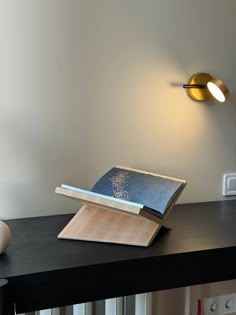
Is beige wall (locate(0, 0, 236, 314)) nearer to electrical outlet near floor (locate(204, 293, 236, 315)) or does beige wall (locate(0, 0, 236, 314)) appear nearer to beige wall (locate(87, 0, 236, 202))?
beige wall (locate(87, 0, 236, 202))

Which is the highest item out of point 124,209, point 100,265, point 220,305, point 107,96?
point 107,96

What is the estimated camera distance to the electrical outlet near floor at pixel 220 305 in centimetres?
Answer: 183

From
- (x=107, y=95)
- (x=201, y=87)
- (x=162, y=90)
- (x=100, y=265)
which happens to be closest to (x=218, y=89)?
(x=201, y=87)

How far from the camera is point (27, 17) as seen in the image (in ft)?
4.81

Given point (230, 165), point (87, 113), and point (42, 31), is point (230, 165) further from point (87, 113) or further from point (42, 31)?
point (42, 31)

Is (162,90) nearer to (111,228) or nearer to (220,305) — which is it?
(111,228)

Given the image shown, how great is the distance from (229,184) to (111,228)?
2.34 feet

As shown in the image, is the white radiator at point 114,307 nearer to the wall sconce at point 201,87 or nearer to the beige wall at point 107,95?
the beige wall at point 107,95

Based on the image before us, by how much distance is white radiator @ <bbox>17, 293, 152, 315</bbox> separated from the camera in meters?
1.56

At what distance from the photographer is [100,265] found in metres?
1.15

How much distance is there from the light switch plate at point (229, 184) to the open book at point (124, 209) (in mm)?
523

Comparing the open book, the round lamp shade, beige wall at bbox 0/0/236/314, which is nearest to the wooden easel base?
the open book

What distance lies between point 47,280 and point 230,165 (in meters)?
1.03

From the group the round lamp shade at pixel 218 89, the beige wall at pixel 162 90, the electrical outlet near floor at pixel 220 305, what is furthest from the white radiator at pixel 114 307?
the round lamp shade at pixel 218 89
